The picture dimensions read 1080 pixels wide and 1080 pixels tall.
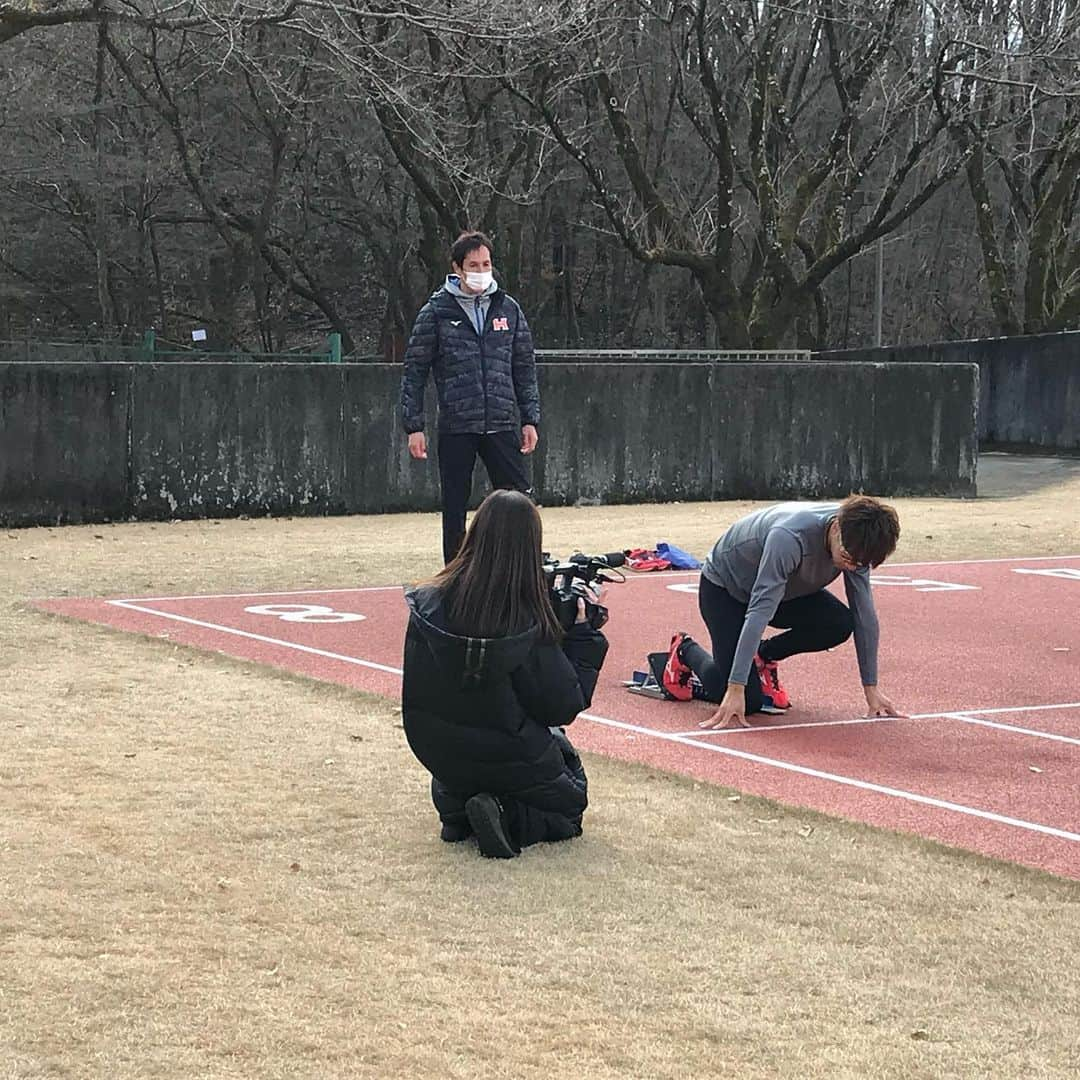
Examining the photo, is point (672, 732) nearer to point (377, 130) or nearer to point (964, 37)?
point (964, 37)

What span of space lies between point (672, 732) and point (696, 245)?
30.0m

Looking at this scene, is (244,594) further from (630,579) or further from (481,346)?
(630,579)

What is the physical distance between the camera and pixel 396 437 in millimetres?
19328

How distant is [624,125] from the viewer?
3391 centimetres

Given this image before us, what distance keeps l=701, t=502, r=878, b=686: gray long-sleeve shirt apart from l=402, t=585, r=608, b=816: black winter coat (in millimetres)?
1880

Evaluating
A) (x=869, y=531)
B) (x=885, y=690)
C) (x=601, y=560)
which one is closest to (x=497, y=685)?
(x=601, y=560)

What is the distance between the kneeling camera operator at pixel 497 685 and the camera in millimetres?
5535

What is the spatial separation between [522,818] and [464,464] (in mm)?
5358

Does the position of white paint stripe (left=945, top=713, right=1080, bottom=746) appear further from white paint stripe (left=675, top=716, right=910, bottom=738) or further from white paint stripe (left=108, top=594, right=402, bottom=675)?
white paint stripe (left=108, top=594, right=402, bottom=675)

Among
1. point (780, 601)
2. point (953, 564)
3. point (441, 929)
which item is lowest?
point (441, 929)

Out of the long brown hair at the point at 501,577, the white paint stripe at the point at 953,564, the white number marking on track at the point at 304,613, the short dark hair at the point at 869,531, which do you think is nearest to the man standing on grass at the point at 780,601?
the short dark hair at the point at 869,531

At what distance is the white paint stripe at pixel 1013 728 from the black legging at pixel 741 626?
60cm

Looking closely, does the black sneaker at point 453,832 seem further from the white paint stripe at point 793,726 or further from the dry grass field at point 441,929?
the white paint stripe at point 793,726

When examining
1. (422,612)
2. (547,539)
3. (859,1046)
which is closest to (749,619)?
(422,612)
